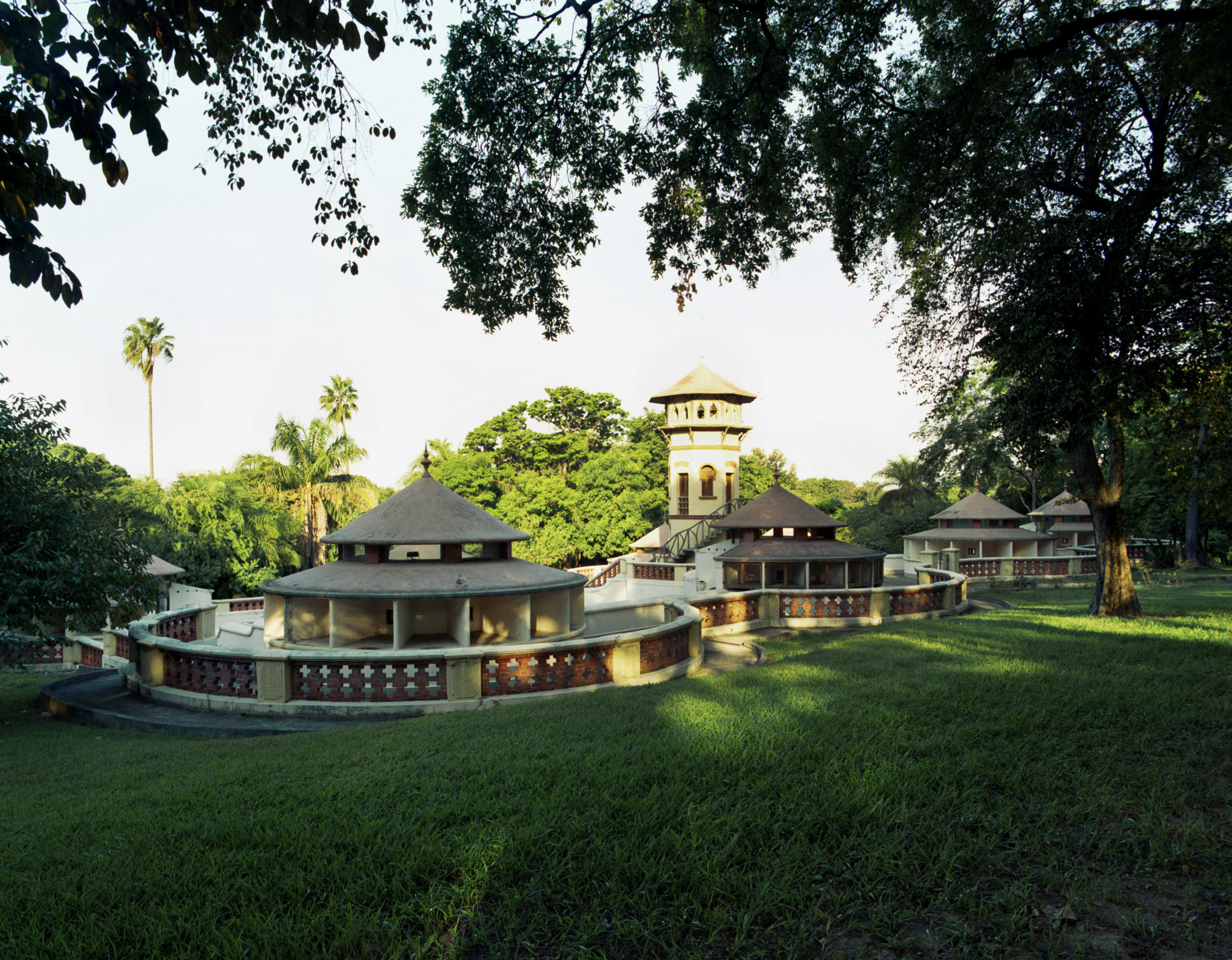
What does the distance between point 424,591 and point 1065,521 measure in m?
44.9

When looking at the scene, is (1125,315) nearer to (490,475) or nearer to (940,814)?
(940,814)

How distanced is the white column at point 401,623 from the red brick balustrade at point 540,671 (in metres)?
4.02

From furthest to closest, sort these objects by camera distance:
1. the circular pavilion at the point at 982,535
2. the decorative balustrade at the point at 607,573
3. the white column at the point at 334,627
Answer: the circular pavilion at the point at 982,535, the decorative balustrade at the point at 607,573, the white column at the point at 334,627

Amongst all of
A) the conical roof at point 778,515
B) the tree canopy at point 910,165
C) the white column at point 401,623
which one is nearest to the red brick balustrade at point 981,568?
the conical roof at point 778,515

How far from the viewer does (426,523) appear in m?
17.6

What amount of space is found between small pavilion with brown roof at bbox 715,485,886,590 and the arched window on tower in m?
11.4

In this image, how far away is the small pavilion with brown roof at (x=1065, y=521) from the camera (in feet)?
140

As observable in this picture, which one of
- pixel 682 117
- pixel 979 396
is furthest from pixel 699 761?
pixel 979 396

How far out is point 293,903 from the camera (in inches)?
172

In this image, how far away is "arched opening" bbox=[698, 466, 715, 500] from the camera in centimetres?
3938

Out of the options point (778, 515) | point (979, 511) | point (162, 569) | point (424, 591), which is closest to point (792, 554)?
point (778, 515)

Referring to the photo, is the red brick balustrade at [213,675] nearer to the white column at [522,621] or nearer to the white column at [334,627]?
the white column at [334,627]

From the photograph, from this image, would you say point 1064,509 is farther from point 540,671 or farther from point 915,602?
point 540,671

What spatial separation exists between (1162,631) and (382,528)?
1802cm
